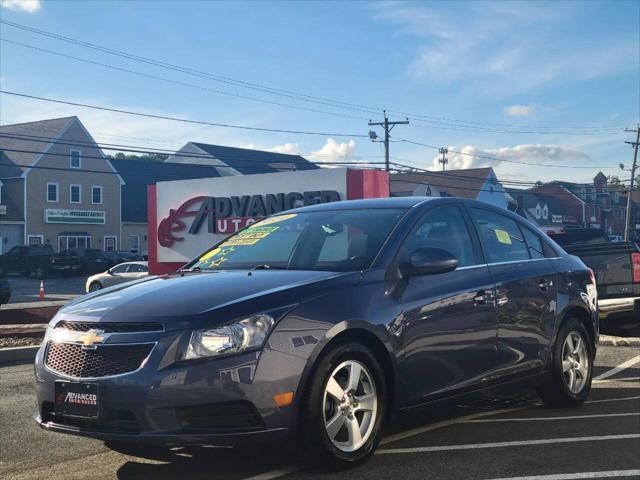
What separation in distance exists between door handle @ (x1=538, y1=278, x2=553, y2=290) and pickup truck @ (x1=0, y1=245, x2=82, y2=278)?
39.9m

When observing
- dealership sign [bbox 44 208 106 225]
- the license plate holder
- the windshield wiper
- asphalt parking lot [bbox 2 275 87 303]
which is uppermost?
dealership sign [bbox 44 208 106 225]

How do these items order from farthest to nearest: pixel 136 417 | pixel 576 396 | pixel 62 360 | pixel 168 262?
pixel 168 262 → pixel 576 396 → pixel 62 360 → pixel 136 417

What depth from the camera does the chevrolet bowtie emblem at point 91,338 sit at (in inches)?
154

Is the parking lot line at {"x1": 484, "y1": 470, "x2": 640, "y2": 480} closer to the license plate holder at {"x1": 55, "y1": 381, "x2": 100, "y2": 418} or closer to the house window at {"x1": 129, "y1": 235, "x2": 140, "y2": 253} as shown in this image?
the license plate holder at {"x1": 55, "y1": 381, "x2": 100, "y2": 418}

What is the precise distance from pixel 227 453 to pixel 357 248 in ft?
5.12

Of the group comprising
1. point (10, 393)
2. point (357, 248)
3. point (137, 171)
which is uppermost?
point (137, 171)

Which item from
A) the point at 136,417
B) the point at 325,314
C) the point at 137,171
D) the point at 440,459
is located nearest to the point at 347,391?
the point at 325,314

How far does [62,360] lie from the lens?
161 inches

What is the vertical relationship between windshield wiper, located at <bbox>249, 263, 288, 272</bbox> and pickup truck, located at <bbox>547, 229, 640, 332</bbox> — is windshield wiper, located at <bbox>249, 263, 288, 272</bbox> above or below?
above

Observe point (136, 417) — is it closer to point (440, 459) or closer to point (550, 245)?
point (440, 459)

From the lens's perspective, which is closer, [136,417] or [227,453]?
[136,417]

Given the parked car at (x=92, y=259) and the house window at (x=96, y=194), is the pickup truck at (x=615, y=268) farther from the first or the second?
the house window at (x=96, y=194)

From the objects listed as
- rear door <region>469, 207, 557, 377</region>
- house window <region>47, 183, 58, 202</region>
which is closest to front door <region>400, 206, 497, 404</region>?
rear door <region>469, 207, 557, 377</region>

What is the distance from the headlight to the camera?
3.79 m
